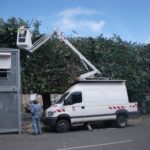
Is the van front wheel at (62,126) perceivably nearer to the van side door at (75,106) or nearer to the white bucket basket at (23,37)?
the van side door at (75,106)

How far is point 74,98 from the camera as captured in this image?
21891 millimetres

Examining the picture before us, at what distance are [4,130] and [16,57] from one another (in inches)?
154

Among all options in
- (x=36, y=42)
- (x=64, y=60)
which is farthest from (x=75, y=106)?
(x=64, y=60)

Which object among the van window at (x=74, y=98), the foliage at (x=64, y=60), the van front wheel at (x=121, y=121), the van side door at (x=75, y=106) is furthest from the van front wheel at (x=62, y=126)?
the foliage at (x=64, y=60)

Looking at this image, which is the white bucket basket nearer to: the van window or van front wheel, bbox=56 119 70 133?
the van window

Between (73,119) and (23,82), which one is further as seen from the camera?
(23,82)

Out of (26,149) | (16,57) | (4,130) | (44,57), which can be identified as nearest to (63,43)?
(44,57)

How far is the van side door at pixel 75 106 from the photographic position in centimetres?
2154

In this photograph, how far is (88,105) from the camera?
22031 mm

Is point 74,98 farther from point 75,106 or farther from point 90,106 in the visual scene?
point 90,106

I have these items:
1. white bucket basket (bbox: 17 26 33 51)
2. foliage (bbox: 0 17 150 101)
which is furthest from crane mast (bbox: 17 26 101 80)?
foliage (bbox: 0 17 150 101)

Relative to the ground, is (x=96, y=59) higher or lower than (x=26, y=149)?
higher

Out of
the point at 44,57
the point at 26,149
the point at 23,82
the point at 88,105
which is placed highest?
the point at 44,57

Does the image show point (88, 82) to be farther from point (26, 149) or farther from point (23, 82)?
point (26, 149)
